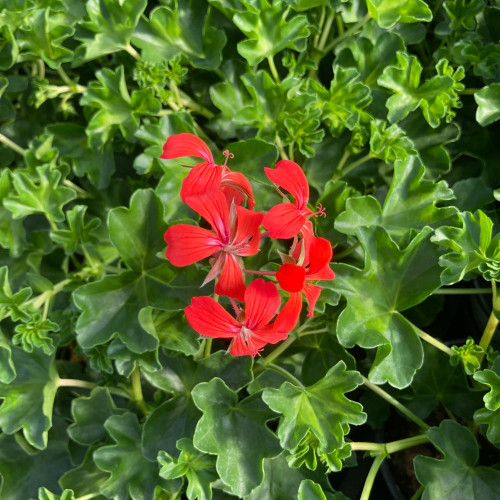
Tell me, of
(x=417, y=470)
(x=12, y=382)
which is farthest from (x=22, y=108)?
(x=417, y=470)

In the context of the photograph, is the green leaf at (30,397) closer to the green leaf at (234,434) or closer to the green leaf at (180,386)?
the green leaf at (180,386)

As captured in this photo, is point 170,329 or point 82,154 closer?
point 170,329

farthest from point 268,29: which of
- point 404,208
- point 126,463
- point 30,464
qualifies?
point 30,464

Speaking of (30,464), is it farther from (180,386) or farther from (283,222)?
(283,222)

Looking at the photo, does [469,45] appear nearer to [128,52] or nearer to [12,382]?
[128,52]

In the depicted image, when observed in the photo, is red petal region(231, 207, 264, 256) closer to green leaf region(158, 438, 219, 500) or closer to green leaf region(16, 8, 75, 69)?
green leaf region(158, 438, 219, 500)

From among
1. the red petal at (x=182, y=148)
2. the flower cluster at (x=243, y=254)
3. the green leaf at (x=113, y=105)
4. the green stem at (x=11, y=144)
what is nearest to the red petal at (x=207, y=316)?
the flower cluster at (x=243, y=254)

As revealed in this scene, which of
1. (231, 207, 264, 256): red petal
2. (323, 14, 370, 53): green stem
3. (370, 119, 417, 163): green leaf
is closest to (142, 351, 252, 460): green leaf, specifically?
(231, 207, 264, 256): red petal

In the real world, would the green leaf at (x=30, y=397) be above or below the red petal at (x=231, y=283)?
below
